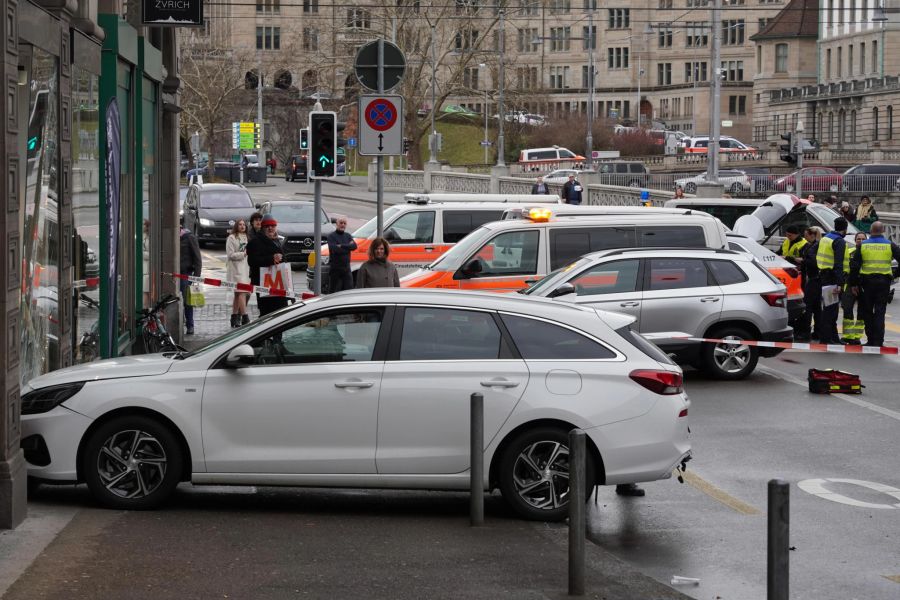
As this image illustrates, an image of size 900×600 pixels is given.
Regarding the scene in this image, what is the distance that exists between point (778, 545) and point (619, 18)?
13302cm

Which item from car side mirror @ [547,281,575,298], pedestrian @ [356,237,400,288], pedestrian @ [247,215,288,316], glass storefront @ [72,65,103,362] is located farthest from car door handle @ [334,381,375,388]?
pedestrian @ [247,215,288,316]

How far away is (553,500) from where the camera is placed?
9406mm

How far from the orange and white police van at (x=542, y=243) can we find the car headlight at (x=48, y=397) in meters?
9.69

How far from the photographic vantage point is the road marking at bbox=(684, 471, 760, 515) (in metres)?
10.4

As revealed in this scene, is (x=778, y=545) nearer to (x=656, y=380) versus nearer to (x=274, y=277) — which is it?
(x=656, y=380)

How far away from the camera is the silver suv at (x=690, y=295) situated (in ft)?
55.8

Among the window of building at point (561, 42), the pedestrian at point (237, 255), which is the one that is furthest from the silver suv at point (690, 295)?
the window of building at point (561, 42)

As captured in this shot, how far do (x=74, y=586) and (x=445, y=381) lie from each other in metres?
2.84

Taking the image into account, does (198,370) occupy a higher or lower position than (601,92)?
lower

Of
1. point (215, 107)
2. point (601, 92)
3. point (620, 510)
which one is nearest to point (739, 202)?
point (620, 510)

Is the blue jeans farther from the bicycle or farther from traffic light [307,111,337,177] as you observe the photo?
traffic light [307,111,337,177]

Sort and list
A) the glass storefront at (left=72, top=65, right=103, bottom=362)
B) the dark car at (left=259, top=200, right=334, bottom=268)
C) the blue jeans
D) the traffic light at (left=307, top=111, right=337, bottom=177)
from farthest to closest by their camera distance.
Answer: the dark car at (left=259, top=200, right=334, bottom=268) → the blue jeans → the traffic light at (left=307, top=111, right=337, bottom=177) → the glass storefront at (left=72, top=65, right=103, bottom=362)

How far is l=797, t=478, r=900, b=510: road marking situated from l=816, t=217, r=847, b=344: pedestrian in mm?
10239

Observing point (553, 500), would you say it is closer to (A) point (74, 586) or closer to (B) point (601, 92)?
(A) point (74, 586)
